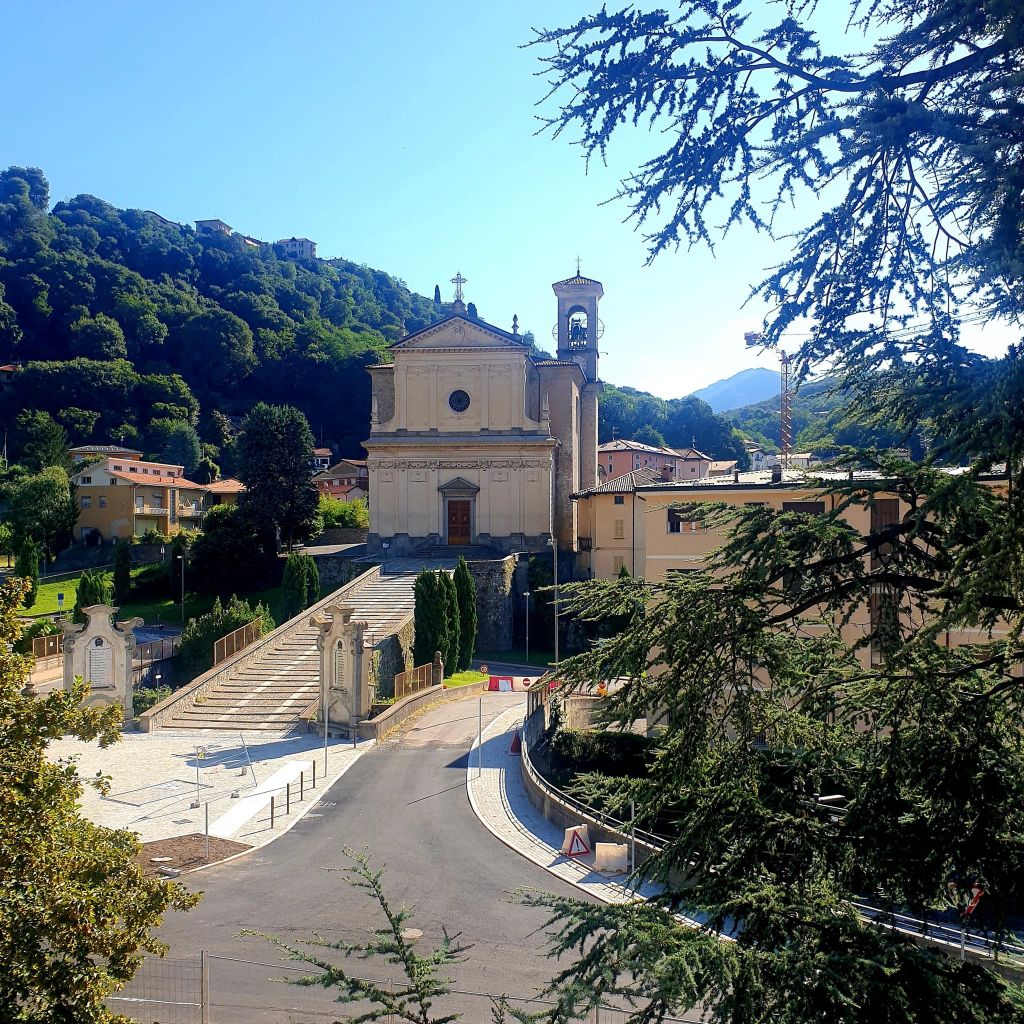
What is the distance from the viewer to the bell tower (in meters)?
49.2

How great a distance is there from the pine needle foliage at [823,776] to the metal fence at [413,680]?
21933mm

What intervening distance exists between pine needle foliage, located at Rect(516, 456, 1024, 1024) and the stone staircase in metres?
21.2

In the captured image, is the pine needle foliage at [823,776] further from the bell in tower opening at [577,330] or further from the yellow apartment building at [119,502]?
the yellow apartment building at [119,502]

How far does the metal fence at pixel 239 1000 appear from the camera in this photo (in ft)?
32.9

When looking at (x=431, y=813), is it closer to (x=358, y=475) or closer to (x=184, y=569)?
(x=184, y=569)

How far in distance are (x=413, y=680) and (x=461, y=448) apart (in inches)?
688

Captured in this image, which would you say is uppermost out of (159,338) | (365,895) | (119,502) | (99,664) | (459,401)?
(159,338)

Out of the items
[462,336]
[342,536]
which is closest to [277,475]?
[342,536]

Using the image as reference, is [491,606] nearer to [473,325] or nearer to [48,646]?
[473,325]

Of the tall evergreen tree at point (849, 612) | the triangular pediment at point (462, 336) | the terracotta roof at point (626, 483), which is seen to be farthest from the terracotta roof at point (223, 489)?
the tall evergreen tree at point (849, 612)

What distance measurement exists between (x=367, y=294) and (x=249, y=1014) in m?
147

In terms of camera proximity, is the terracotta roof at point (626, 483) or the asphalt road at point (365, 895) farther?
the terracotta roof at point (626, 483)

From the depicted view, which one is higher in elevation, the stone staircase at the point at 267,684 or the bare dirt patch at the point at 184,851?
the stone staircase at the point at 267,684

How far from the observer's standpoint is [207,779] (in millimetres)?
20469
